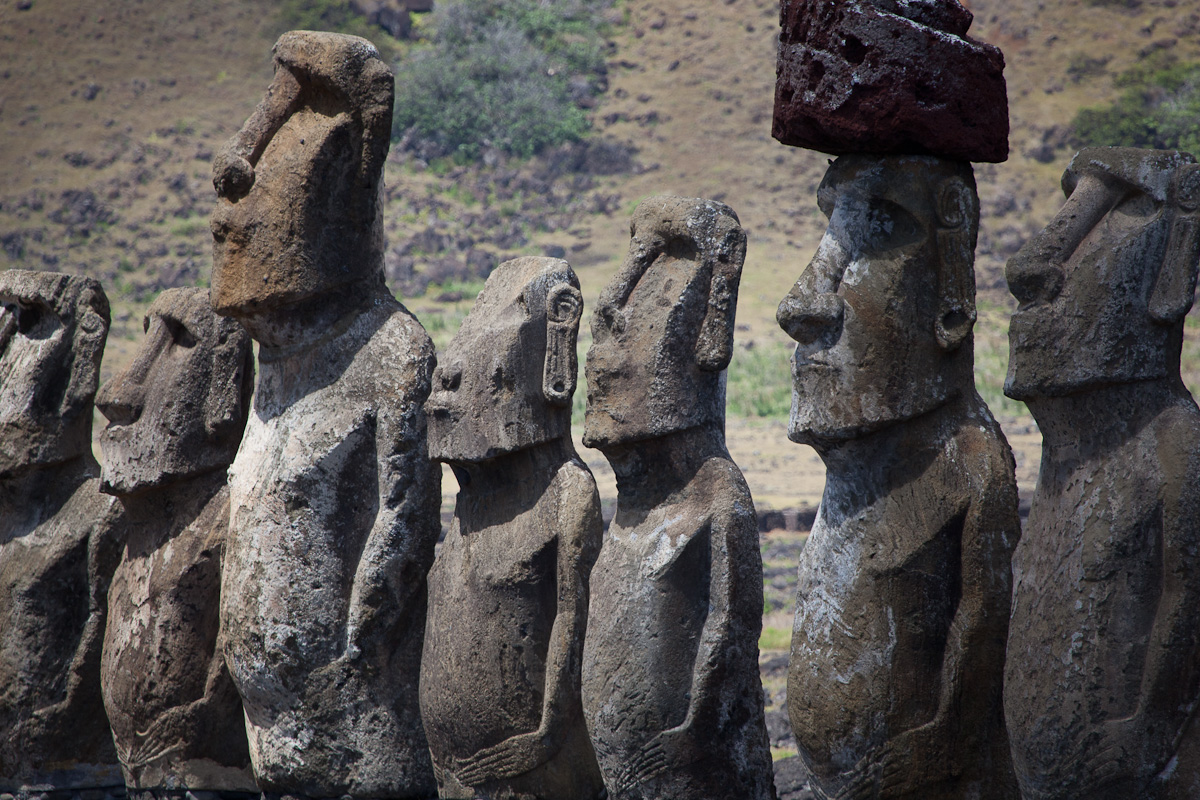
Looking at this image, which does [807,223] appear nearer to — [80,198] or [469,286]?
[469,286]

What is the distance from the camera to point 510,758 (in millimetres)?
4422

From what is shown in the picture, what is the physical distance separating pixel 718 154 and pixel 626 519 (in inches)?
1300

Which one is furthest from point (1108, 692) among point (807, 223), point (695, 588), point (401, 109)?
point (401, 109)

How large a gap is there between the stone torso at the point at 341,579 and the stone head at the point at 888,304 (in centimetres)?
159

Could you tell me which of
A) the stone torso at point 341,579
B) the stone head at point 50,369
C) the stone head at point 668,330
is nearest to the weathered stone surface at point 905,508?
the stone head at point 668,330

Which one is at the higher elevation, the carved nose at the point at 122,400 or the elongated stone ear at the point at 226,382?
the elongated stone ear at the point at 226,382

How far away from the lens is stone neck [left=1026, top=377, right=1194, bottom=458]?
3.67 m

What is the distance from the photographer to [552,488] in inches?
179

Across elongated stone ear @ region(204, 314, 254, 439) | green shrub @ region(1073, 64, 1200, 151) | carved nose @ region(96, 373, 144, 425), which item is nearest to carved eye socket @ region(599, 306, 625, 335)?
elongated stone ear @ region(204, 314, 254, 439)

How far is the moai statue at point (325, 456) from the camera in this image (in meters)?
4.80

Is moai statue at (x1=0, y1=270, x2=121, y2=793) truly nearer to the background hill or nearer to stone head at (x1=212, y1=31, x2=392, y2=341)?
stone head at (x1=212, y1=31, x2=392, y2=341)

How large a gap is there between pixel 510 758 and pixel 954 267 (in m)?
2.09

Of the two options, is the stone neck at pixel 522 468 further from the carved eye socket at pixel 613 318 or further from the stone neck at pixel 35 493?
the stone neck at pixel 35 493

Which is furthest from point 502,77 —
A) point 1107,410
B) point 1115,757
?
point 1115,757
